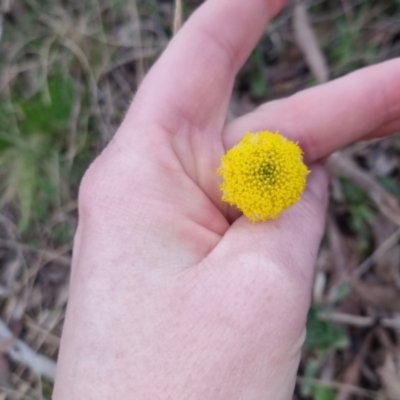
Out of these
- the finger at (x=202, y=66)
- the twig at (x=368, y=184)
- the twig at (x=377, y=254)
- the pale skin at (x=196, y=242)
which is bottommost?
the twig at (x=377, y=254)

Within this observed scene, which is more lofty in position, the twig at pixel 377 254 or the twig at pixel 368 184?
the twig at pixel 368 184

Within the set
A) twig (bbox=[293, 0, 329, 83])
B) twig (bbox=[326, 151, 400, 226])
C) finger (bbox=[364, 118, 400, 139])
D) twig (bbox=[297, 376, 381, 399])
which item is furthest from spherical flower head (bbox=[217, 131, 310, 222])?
twig (bbox=[293, 0, 329, 83])

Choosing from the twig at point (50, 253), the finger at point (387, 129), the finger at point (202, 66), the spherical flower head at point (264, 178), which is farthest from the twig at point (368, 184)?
the twig at point (50, 253)

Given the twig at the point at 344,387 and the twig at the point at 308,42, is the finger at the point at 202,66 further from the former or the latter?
the twig at the point at 344,387

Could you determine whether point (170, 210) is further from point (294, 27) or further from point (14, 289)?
point (294, 27)

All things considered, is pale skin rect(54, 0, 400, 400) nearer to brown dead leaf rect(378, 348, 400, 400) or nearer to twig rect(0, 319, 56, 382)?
brown dead leaf rect(378, 348, 400, 400)

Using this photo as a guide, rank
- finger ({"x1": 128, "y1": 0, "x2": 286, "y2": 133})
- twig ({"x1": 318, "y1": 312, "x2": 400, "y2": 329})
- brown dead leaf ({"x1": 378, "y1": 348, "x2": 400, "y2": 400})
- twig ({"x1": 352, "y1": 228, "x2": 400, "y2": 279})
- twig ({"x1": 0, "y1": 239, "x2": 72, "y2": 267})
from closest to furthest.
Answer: finger ({"x1": 128, "y1": 0, "x2": 286, "y2": 133})
brown dead leaf ({"x1": 378, "y1": 348, "x2": 400, "y2": 400})
twig ({"x1": 318, "y1": 312, "x2": 400, "y2": 329})
twig ({"x1": 352, "y1": 228, "x2": 400, "y2": 279})
twig ({"x1": 0, "y1": 239, "x2": 72, "y2": 267})
